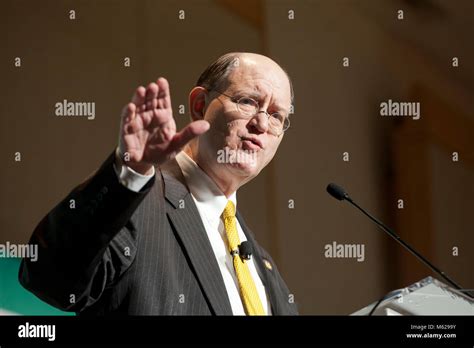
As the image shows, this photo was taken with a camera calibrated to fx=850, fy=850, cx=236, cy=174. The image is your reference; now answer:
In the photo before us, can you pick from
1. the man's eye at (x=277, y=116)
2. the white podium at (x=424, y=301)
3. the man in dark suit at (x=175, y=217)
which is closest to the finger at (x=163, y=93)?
the man in dark suit at (x=175, y=217)

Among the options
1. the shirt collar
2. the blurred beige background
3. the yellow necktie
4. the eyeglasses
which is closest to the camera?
the yellow necktie

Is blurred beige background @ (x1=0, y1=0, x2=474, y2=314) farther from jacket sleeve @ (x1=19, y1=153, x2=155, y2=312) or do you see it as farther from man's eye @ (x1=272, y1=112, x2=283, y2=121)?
jacket sleeve @ (x1=19, y1=153, x2=155, y2=312)

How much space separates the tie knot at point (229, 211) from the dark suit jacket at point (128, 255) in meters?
0.15

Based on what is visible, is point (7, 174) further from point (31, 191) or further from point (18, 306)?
point (18, 306)

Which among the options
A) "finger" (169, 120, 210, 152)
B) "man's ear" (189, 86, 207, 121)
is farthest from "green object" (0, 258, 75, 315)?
"finger" (169, 120, 210, 152)

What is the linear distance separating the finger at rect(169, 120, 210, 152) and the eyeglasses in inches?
29.4

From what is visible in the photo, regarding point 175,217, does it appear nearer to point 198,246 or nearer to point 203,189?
point 198,246

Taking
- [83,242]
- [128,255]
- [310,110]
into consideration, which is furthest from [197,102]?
[83,242]

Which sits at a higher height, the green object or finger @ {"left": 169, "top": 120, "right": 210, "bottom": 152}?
finger @ {"left": 169, "top": 120, "right": 210, "bottom": 152}

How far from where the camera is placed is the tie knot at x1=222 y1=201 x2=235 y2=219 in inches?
119

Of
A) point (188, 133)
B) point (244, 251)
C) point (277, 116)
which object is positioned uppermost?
point (277, 116)

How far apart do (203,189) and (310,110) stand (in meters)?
0.73

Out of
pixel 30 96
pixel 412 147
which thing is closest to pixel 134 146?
pixel 30 96

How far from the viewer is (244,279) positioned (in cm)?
289
